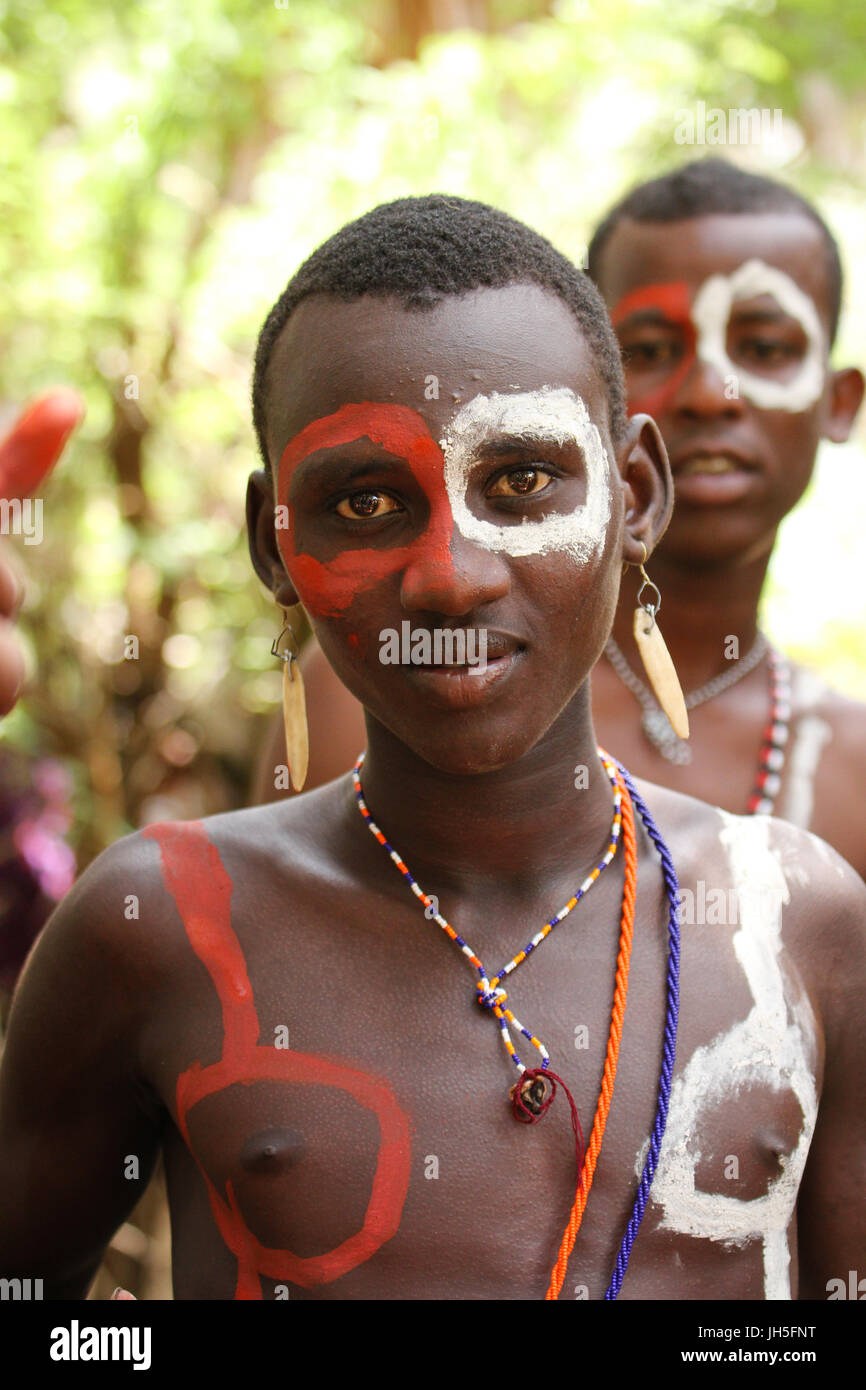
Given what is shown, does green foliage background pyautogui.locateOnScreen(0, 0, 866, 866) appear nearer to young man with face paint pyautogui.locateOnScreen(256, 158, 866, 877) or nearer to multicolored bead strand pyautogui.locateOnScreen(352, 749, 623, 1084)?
young man with face paint pyautogui.locateOnScreen(256, 158, 866, 877)

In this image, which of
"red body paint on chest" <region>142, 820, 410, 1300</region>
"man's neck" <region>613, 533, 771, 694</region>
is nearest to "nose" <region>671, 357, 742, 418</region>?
"man's neck" <region>613, 533, 771, 694</region>

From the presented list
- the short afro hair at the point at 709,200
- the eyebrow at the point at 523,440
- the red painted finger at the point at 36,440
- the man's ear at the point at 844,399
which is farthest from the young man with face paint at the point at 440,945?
the man's ear at the point at 844,399

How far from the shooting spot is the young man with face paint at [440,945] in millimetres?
1686

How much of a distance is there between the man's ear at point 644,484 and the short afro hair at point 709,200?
1131 millimetres

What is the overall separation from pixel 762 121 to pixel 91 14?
9.55ft

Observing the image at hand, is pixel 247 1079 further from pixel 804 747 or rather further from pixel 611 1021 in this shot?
pixel 804 747

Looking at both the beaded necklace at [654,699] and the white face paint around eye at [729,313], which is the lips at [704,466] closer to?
the white face paint around eye at [729,313]

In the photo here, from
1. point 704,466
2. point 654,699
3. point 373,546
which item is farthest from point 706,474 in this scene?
point 373,546

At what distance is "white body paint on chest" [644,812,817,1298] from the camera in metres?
1.76

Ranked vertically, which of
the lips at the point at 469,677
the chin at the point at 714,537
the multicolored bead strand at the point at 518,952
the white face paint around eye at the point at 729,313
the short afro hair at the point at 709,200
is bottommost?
the multicolored bead strand at the point at 518,952

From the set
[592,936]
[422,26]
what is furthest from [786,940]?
[422,26]

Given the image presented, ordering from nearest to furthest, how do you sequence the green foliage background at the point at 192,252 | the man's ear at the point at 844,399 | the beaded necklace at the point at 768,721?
the beaded necklace at the point at 768,721 < the man's ear at the point at 844,399 < the green foliage background at the point at 192,252

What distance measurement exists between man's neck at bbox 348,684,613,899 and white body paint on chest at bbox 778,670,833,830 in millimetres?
1009
